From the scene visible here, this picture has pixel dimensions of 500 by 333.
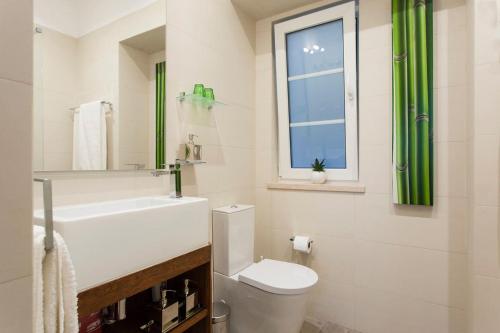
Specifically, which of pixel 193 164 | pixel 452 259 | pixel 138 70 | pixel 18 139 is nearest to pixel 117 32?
pixel 138 70

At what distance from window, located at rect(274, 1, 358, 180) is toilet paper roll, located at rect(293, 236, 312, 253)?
482 mm

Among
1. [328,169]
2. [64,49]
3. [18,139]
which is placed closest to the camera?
[18,139]

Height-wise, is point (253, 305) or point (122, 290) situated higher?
point (122, 290)

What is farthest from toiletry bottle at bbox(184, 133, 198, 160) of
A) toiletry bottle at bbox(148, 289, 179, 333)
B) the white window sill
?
the white window sill

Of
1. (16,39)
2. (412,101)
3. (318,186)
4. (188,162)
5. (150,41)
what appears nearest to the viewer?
(16,39)

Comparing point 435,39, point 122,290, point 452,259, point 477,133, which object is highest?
point 435,39

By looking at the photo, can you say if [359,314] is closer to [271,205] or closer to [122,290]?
[271,205]

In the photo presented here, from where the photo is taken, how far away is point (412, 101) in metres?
1.70

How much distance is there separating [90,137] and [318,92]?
1.60 m

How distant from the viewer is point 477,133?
54.7 inches

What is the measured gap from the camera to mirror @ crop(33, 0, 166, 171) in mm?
1090

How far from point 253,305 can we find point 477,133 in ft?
4.90

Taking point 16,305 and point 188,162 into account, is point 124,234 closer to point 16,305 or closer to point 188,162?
point 16,305

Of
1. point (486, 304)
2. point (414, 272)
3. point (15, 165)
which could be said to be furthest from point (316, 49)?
point (15, 165)
